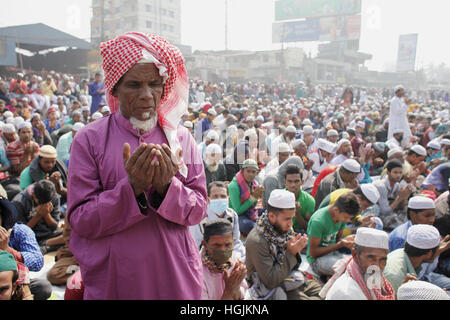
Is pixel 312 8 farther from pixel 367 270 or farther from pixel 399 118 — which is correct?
pixel 367 270

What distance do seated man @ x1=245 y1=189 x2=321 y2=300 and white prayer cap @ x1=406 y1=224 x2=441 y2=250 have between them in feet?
3.18

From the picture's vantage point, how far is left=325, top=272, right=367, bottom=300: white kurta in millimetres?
2197

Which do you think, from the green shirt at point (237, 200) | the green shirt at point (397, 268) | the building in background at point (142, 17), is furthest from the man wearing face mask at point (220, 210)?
the building in background at point (142, 17)

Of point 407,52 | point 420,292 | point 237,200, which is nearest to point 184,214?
point 420,292

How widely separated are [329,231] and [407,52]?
4771cm

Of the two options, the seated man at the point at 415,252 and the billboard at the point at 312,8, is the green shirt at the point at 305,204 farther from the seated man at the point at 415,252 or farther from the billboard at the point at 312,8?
the billboard at the point at 312,8

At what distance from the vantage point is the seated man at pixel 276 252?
9.59 ft

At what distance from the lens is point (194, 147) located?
1.43 meters

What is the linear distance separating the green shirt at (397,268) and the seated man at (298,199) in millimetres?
1566

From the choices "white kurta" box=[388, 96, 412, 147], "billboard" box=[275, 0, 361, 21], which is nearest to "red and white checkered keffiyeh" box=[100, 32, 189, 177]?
"white kurta" box=[388, 96, 412, 147]

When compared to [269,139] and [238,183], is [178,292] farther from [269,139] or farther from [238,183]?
[269,139]

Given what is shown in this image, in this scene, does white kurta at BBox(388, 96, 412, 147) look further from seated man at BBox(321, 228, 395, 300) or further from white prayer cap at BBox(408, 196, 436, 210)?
seated man at BBox(321, 228, 395, 300)

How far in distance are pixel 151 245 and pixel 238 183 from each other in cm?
369
